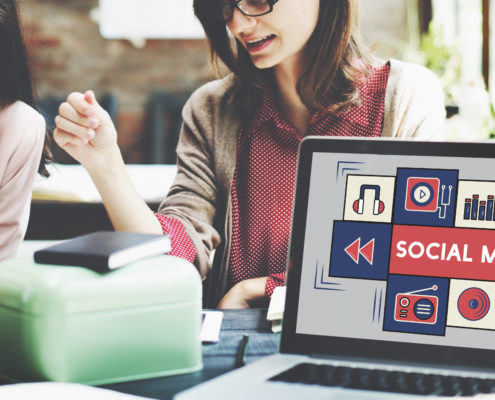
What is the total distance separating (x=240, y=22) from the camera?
110 centimetres

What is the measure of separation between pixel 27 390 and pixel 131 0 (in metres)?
4.75

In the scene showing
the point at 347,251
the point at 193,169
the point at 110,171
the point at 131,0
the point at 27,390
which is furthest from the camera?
the point at 131,0

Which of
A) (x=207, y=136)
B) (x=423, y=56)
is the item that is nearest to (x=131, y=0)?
(x=423, y=56)

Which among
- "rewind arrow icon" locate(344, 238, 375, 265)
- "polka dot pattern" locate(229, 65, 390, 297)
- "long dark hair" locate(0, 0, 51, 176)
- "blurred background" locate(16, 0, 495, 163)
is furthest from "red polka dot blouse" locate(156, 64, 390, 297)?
"blurred background" locate(16, 0, 495, 163)

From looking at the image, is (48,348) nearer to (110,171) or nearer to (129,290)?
(129,290)

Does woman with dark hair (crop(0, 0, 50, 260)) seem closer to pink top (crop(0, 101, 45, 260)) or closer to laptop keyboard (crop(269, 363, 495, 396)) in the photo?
pink top (crop(0, 101, 45, 260))

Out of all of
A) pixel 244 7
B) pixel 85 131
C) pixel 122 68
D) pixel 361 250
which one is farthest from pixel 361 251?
pixel 122 68

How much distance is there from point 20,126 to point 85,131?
35 cm

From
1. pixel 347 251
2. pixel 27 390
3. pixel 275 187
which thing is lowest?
pixel 27 390

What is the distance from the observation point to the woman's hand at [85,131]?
90cm

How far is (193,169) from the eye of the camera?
4.06ft

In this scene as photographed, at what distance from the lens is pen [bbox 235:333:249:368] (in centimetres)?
68

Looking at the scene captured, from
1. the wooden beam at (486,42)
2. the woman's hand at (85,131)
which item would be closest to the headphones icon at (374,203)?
the woman's hand at (85,131)

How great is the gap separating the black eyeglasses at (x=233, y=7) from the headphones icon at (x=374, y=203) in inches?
20.0
